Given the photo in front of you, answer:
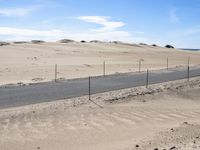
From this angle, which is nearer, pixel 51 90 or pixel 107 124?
pixel 107 124

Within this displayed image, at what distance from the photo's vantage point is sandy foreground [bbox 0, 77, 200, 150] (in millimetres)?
11172

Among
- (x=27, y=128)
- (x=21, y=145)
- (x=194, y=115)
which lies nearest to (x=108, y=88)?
(x=194, y=115)

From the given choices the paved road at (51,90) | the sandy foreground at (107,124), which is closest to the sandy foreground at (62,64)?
the paved road at (51,90)

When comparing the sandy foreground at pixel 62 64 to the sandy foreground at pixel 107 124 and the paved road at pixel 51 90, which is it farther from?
the sandy foreground at pixel 107 124

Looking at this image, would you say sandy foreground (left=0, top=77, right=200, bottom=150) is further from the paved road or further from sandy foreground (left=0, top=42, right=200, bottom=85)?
sandy foreground (left=0, top=42, right=200, bottom=85)

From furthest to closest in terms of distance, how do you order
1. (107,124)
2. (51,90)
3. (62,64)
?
(62,64) → (51,90) → (107,124)

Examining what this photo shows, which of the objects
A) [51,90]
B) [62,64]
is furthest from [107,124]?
[62,64]

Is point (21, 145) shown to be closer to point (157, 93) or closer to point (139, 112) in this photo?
point (139, 112)

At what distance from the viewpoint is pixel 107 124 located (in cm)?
1368

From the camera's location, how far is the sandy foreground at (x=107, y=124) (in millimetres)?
11172

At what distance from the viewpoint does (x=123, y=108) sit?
1655cm

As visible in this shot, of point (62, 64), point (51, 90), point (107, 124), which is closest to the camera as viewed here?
point (107, 124)

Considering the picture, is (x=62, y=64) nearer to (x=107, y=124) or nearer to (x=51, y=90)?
(x=51, y=90)

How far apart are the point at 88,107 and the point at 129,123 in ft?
9.75
